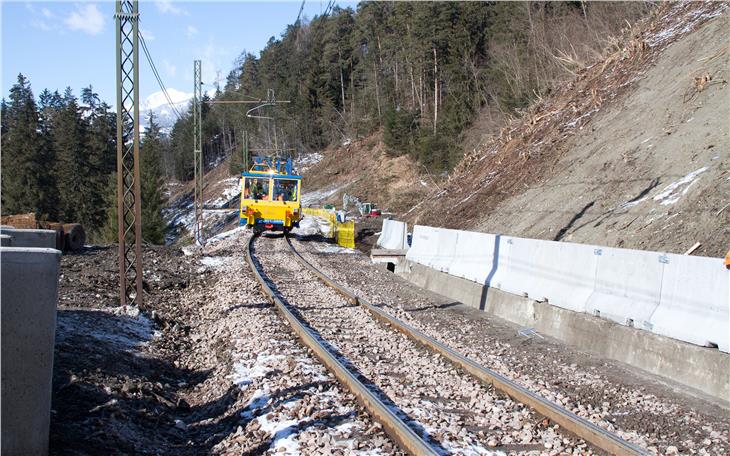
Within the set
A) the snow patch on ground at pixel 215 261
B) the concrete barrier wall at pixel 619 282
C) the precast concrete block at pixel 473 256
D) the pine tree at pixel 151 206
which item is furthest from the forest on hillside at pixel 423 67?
the pine tree at pixel 151 206

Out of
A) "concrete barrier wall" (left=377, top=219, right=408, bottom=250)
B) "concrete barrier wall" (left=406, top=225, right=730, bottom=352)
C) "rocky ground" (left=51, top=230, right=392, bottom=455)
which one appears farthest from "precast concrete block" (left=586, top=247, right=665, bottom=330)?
"concrete barrier wall" (left=377, top=219, right=408, bottom=250)

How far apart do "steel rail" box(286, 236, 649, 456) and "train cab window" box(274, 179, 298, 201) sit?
1934 cm

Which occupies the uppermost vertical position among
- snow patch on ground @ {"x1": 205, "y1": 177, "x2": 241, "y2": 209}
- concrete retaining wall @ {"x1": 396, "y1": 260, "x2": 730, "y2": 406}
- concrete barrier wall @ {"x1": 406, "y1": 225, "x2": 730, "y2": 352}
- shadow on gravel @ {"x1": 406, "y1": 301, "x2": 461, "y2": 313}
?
snow patch on ground @ {"x1": 205, "y1": 177, "x2": 241, "y2": 209}

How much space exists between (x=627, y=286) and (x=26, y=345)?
23.7 feet

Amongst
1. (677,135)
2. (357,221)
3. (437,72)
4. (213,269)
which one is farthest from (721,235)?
(437,72)

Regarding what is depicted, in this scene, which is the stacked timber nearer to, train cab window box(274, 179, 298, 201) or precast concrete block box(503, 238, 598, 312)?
train cab window box(274, 179, 298, 201)

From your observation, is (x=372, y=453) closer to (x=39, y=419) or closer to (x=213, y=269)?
(x=39, y=419)

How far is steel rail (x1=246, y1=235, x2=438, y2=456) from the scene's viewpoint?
519cm

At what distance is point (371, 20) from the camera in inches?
3000

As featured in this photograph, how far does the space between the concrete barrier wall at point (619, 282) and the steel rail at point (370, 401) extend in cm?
378

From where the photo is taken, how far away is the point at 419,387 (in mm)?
7039

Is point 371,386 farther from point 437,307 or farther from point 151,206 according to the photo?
point 151,206

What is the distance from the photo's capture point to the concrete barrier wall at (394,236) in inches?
844

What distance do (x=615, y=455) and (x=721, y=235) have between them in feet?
25.2
